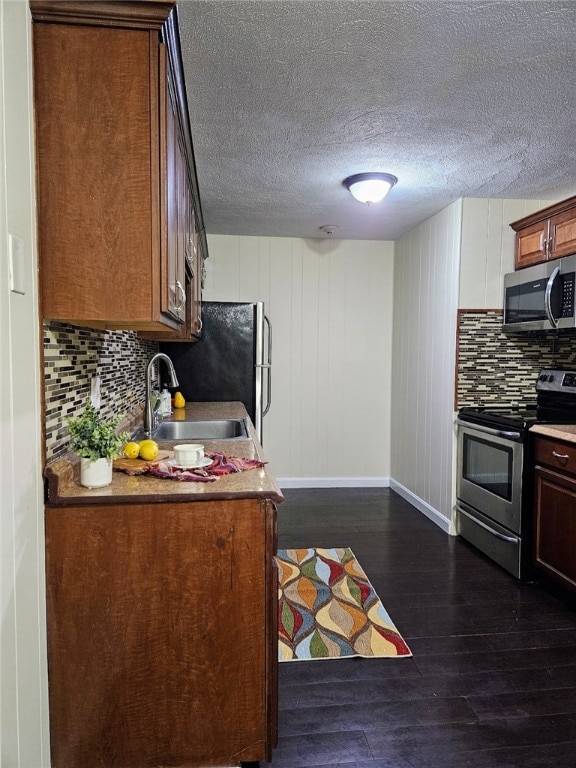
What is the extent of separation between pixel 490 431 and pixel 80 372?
236 cm

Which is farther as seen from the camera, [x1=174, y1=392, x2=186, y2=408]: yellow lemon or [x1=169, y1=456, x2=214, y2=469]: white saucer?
[x1=174, y1=392, x2=186, y2=408]: yellow lemon

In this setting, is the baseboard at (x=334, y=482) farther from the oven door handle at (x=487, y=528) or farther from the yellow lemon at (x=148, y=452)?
the yellow lemon at (x=148, y=452)

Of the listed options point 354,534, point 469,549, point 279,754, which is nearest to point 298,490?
point 354,534

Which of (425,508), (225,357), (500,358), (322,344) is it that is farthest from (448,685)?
(322,344)

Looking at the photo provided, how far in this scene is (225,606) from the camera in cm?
135

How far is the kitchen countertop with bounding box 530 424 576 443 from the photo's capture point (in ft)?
7.73

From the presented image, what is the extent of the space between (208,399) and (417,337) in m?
1.81

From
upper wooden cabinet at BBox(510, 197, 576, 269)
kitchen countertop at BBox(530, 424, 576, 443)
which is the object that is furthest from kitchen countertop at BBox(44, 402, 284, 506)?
upper wooden cabinet at BBox(510, 197, 576, 269)

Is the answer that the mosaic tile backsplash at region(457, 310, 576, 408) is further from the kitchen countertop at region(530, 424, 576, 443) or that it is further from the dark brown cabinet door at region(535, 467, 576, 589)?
the dark brown cabinet door at region(535, 467, 576, 589)

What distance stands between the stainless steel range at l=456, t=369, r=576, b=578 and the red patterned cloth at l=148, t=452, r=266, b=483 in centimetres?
171

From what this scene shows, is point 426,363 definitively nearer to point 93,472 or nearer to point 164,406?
point 164,406

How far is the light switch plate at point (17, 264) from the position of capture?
1.07 m

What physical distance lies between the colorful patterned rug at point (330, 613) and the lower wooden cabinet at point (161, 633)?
61 cm

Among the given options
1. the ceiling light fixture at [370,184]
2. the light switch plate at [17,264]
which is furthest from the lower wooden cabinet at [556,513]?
the light switch plate at [17,264]
